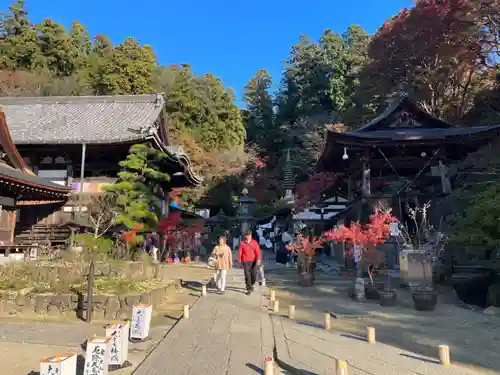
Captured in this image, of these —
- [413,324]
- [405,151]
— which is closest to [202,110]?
[405,151]

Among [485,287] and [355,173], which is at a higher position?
[355,173]

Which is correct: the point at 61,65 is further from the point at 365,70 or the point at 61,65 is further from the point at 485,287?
the point at 485,287

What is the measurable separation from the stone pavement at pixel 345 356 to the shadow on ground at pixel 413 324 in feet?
1.00

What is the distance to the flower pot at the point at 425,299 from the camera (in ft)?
27.2

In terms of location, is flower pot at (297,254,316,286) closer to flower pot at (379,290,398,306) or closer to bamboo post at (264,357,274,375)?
flower pot at (379,290,398,306)

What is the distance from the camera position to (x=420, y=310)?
27.4 feet

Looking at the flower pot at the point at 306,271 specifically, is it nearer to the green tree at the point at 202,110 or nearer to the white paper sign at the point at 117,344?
the white paper sign at the point at 117,344

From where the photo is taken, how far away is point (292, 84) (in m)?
47.4

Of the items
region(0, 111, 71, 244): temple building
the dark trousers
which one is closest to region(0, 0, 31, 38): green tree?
region(0, 111, 71, 244): temple building

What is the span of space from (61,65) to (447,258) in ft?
133

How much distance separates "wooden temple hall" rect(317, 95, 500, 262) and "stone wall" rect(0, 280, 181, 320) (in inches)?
A: 383

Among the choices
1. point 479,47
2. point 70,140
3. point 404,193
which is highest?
point 479,47

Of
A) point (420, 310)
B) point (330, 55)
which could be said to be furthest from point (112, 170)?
point (330, 55)

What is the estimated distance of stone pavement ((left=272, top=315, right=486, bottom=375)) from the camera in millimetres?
4453
